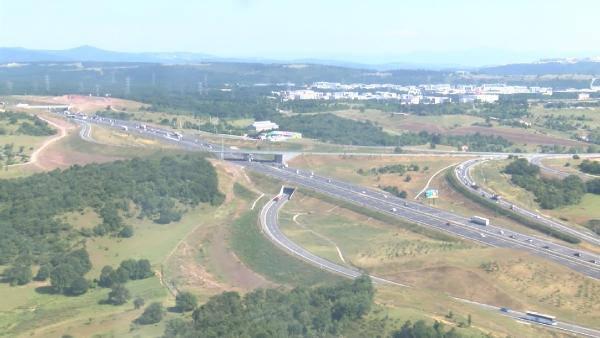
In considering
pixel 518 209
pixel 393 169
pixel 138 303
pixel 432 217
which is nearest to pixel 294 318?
pixel 138 303

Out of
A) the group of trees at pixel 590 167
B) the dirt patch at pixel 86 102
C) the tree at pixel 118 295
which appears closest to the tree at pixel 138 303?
the tree at pixel 118 295

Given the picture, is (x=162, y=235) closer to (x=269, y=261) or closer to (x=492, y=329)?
(x=269, y=261)

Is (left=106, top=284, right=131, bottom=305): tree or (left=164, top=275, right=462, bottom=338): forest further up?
(left=164, top=275, right=462, bottom=338): forest

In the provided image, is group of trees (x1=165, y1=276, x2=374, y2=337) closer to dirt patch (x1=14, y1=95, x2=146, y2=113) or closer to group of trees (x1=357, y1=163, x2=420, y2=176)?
group of trees (x1=357, y1=163, x2=420, y2=176)

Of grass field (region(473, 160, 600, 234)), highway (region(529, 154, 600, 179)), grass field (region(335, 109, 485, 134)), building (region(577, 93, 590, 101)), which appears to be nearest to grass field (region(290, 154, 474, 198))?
grass field (region(473, 160, 600, 234))

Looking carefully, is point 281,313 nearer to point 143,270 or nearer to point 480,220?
point 143,270

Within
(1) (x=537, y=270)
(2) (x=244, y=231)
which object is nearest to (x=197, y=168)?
(2) (x=244, y=231)
